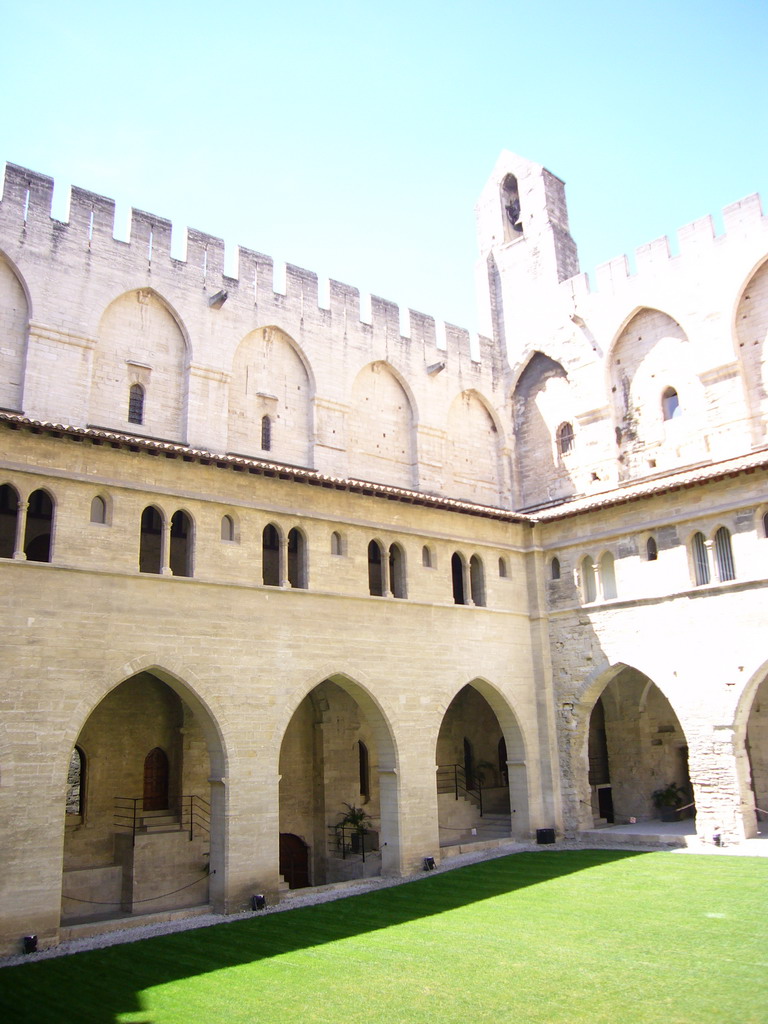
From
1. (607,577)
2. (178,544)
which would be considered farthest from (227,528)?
(607,577)

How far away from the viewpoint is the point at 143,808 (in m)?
20.0

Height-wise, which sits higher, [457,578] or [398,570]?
[457,578]

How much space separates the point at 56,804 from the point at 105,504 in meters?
5.32

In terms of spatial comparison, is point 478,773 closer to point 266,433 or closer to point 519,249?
point 266,433

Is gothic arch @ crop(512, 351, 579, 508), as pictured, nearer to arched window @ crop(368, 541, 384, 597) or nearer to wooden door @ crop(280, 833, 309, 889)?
arched window @ crop(368, 541, 384, 597)

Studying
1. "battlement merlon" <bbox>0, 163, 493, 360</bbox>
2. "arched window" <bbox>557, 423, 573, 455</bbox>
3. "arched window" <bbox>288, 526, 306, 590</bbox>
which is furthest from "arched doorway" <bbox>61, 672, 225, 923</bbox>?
"arched window" <bbox>557, 423, 573, 455</bbox>

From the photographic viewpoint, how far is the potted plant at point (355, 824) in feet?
70.1

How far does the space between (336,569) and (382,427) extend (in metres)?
7.12

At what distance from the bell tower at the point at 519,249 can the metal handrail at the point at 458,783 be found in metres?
13.1

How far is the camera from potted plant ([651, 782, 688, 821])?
24.0 m

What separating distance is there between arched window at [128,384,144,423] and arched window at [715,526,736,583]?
13.7m

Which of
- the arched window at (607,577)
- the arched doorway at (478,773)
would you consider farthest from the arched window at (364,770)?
the arched window at (607,577)

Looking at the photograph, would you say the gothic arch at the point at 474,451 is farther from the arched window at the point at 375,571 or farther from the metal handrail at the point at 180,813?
the metal handrail at the point at 180,813

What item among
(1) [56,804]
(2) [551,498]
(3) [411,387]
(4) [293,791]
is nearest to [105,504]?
(1) [56,804]
